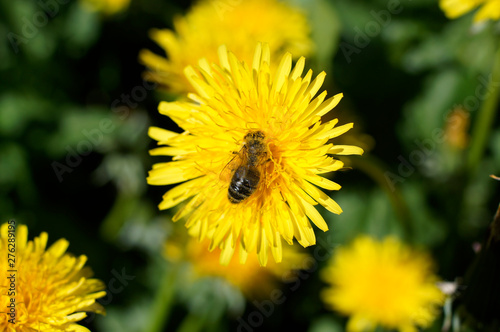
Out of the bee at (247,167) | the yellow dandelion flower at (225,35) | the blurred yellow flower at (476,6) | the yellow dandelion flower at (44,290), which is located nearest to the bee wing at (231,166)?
the bee at (247,167)

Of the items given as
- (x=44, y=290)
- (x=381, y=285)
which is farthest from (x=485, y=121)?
(x=44, y=290)

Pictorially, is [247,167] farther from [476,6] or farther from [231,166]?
[476,6]

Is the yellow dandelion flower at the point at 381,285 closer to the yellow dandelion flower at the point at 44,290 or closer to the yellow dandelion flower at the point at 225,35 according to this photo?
the yellow dandelion flower at the point at 225,35

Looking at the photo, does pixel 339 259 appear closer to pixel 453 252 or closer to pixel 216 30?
pixel 453 252

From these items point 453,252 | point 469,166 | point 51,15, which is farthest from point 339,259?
point 51,15

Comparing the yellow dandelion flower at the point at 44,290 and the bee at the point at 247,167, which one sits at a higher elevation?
the bee at the point at 247,167

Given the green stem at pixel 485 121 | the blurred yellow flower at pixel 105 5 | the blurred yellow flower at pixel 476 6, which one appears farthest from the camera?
the blurred yellow flower at pixel 105 5
